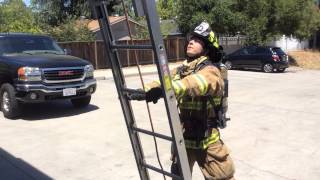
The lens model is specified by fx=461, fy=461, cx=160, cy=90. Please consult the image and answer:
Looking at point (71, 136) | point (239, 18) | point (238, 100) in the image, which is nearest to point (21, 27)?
point (239, 18)

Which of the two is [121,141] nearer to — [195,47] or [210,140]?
[210,140]

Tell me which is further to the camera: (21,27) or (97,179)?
(21,27)

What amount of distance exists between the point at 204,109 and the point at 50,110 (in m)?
7.84

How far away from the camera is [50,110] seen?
10.8 meters

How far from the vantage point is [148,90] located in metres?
2.96

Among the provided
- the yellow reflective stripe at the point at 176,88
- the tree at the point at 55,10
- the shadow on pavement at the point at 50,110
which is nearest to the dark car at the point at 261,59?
the shadow on pavement at the point at 50,110

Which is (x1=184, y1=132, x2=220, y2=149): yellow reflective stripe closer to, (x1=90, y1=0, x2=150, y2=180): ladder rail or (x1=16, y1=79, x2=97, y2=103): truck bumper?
(x1=90, y1=0, x2=150, y2=180): ladder rail

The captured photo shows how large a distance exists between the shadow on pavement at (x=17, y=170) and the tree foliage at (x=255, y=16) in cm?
2125

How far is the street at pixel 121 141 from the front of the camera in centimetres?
613

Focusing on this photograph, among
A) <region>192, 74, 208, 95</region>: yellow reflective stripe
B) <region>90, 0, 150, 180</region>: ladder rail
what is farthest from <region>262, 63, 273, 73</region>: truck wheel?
<region>192, 74, 208, 95</region>: yellow reflective stripe

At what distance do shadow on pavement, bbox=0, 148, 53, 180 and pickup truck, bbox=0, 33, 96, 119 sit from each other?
113 inches

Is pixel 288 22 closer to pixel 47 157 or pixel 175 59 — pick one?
pixel 175 59

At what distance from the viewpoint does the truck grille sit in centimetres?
959

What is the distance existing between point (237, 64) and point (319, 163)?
17.9 meters
